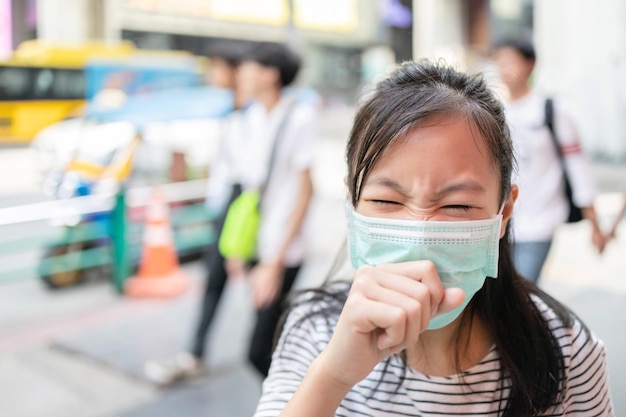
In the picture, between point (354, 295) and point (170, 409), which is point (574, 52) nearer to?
point (170, 409)

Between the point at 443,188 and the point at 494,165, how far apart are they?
12 centimetres

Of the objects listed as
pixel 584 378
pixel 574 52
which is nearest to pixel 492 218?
pixel 584 378

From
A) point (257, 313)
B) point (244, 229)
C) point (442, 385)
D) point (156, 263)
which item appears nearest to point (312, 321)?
point (442, 385)

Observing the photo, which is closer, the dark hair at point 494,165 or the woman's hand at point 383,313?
the woman's hand at point 383,313

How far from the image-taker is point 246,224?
284 centimetres

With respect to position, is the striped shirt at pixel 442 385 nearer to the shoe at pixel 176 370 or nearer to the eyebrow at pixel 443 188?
the eyebrow at pixel 443 188

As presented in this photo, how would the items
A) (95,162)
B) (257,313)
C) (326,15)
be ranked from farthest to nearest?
1. (326,15)
2. (95,162)
3. (257,313)

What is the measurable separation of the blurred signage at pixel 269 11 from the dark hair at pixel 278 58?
786cm

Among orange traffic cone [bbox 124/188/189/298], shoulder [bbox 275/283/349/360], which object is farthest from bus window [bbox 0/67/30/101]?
shoulder [bbox 275/283/349/360]

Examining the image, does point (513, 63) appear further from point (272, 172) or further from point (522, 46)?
point (272, 172)

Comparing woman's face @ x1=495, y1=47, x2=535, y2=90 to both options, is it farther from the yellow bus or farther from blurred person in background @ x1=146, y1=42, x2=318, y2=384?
the yellow bus

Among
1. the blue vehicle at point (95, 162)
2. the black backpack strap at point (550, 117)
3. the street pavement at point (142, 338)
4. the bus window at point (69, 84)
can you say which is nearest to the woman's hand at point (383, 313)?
the street pavement at point (142, 338)

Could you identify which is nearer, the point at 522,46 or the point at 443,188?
the point at 443,188

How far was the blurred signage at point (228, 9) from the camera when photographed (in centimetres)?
1109
